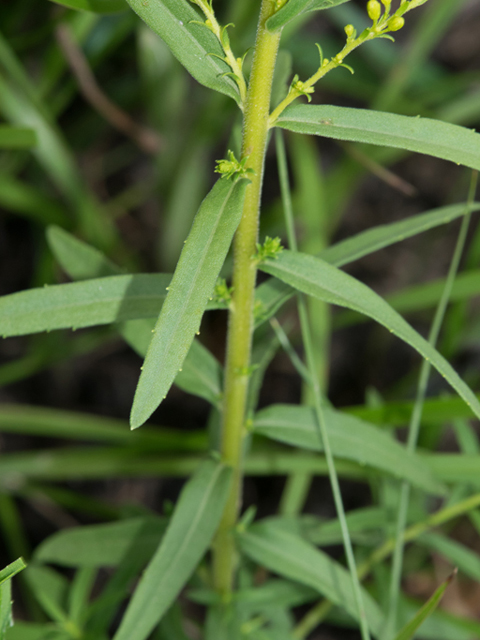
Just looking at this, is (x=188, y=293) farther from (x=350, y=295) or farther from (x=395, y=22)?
(x=395, y=22)

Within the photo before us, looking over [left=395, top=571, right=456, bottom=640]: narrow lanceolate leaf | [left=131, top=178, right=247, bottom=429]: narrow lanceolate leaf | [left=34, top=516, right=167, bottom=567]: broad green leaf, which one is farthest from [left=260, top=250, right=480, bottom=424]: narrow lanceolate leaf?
[left=34, top=516, right=167, bottom=567]: broad green leaf

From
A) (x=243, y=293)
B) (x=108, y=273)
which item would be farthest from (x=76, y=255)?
(x=243, y=293)

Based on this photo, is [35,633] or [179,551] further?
[35,633]

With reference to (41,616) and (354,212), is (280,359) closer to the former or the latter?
(354,212)

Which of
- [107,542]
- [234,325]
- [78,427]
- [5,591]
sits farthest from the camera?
[78,427]

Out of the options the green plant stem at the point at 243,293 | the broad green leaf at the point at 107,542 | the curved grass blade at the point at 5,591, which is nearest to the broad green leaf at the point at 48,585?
the broad green leaf at the point at 107,542

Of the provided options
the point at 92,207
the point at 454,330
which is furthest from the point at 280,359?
the point at 92,207
